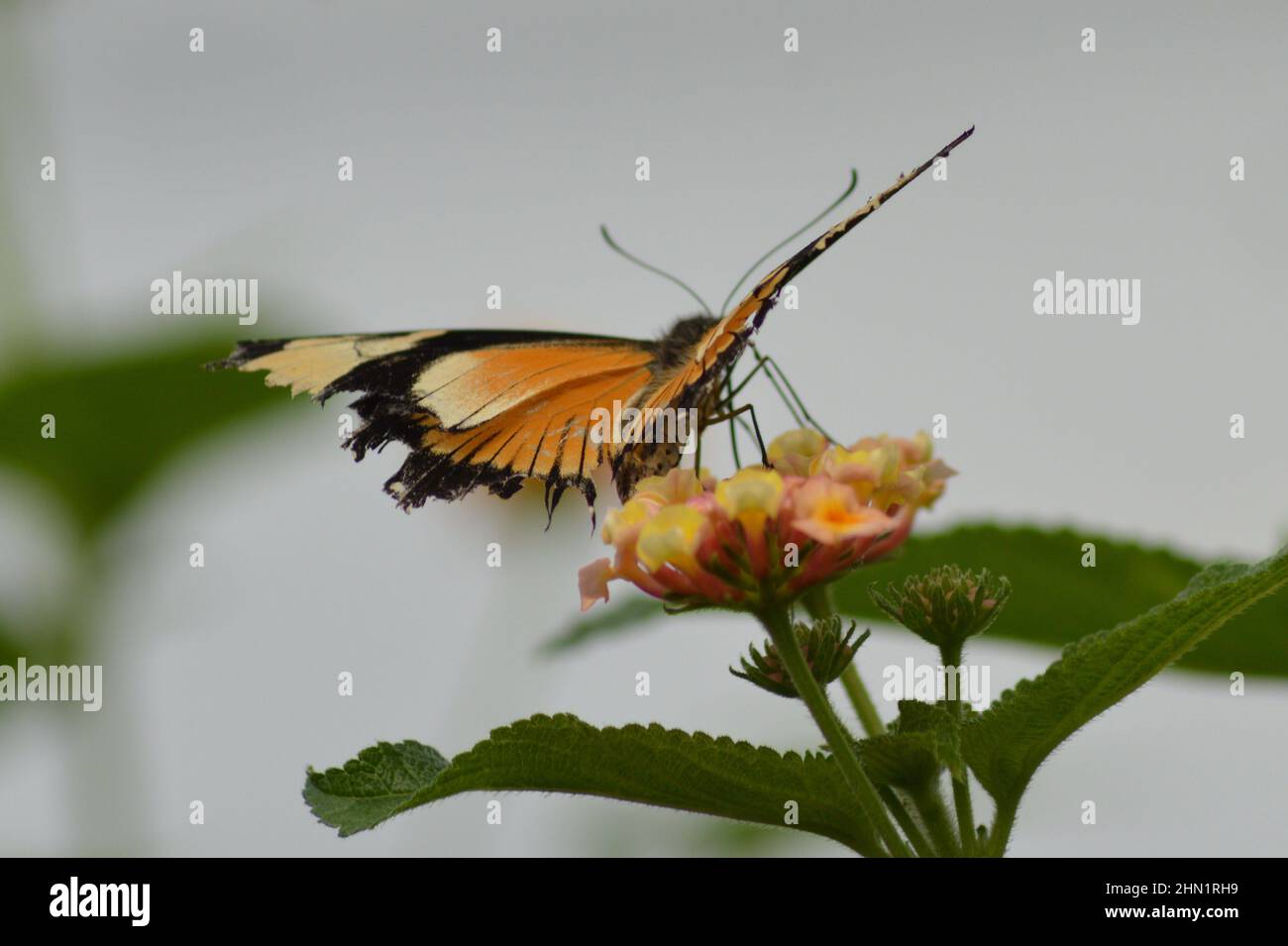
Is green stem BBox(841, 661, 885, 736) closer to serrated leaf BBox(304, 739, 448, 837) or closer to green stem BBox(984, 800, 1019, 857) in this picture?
green stem BBox(984, 800, 1019, 857)

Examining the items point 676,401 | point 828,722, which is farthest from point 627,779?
point 676,401

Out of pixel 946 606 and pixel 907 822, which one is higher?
pixel 946 606

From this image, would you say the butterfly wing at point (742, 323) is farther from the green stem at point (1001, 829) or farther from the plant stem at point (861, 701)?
the green stem at point (1001, 829)

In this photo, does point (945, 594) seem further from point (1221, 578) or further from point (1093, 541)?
point (1093, 541)

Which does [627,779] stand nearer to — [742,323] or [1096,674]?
[1096,674]

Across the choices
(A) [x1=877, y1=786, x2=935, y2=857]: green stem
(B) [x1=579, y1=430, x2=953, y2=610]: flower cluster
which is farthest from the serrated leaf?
(A) [x1=877, y1=786, x2=935, y2=857]: green stem

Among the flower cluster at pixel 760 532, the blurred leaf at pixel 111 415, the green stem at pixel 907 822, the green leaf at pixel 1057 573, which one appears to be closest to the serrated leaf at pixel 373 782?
the flower cluster at pixel 760 532
